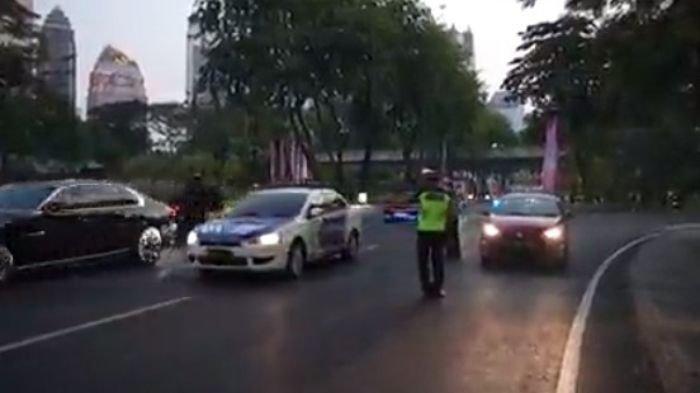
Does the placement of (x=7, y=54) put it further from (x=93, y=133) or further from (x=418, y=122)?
(x=93, y=133)

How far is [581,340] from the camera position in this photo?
1225cm

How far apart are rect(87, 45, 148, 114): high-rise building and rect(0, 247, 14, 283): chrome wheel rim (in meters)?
104

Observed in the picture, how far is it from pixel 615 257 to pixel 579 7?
13.9m

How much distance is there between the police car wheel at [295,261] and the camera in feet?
61.3

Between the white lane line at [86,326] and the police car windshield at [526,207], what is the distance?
10.1 meters

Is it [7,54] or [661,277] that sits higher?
[7,54]

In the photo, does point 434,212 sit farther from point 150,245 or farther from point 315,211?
point 150,245

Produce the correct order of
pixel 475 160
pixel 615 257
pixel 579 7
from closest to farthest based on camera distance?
pixel 579 7 < pixel 615 257 < pixel 475 160

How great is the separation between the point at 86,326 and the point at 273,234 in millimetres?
6054

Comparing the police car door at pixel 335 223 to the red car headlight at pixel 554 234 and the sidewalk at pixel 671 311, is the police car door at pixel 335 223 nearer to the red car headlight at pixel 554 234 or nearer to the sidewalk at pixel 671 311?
the red car headlight at pixel 554 234

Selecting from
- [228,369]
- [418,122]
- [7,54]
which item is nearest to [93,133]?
[418,122]

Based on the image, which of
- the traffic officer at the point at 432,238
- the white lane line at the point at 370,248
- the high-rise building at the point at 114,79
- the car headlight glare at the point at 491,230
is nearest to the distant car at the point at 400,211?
the white lane line at the point at 370,248

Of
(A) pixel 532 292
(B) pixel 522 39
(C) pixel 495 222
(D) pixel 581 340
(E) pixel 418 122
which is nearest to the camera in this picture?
(D) pixel 581 340

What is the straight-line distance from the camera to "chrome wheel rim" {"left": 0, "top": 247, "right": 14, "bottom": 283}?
17203 mm
